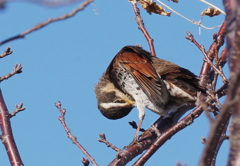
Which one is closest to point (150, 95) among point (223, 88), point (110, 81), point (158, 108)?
point (158, 108)

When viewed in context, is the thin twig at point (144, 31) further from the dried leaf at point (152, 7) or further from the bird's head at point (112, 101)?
the bird's head at point (112, 101)

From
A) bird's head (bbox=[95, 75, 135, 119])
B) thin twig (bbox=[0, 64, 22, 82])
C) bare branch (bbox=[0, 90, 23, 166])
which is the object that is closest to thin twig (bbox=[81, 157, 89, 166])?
bare branch (bbox=[0, 90, 23, 166])

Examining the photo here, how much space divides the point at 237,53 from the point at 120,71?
4786 mm

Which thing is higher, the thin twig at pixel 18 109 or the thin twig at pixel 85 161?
the thin twig at pixel 18 109

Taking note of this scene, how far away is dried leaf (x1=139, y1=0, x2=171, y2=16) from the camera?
5.74 metres

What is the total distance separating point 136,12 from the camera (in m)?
6.38

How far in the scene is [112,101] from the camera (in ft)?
21.3

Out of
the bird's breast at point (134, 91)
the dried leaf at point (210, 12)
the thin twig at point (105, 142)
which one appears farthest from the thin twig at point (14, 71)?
the dried leaf at point (210, 12)

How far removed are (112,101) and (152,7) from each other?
164 centimetres

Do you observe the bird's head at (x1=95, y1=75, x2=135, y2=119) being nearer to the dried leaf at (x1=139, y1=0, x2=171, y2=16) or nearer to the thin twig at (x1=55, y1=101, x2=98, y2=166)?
the dried leaf at (x1=139, y1=0, x2=171, y2=16)

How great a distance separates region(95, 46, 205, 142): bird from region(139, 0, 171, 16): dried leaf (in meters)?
0.64

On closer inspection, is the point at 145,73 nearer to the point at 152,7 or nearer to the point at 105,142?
the point at 152,7

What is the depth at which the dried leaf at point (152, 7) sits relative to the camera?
18.8ft

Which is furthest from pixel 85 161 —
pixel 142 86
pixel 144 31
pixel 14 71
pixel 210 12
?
pixel 144 31
